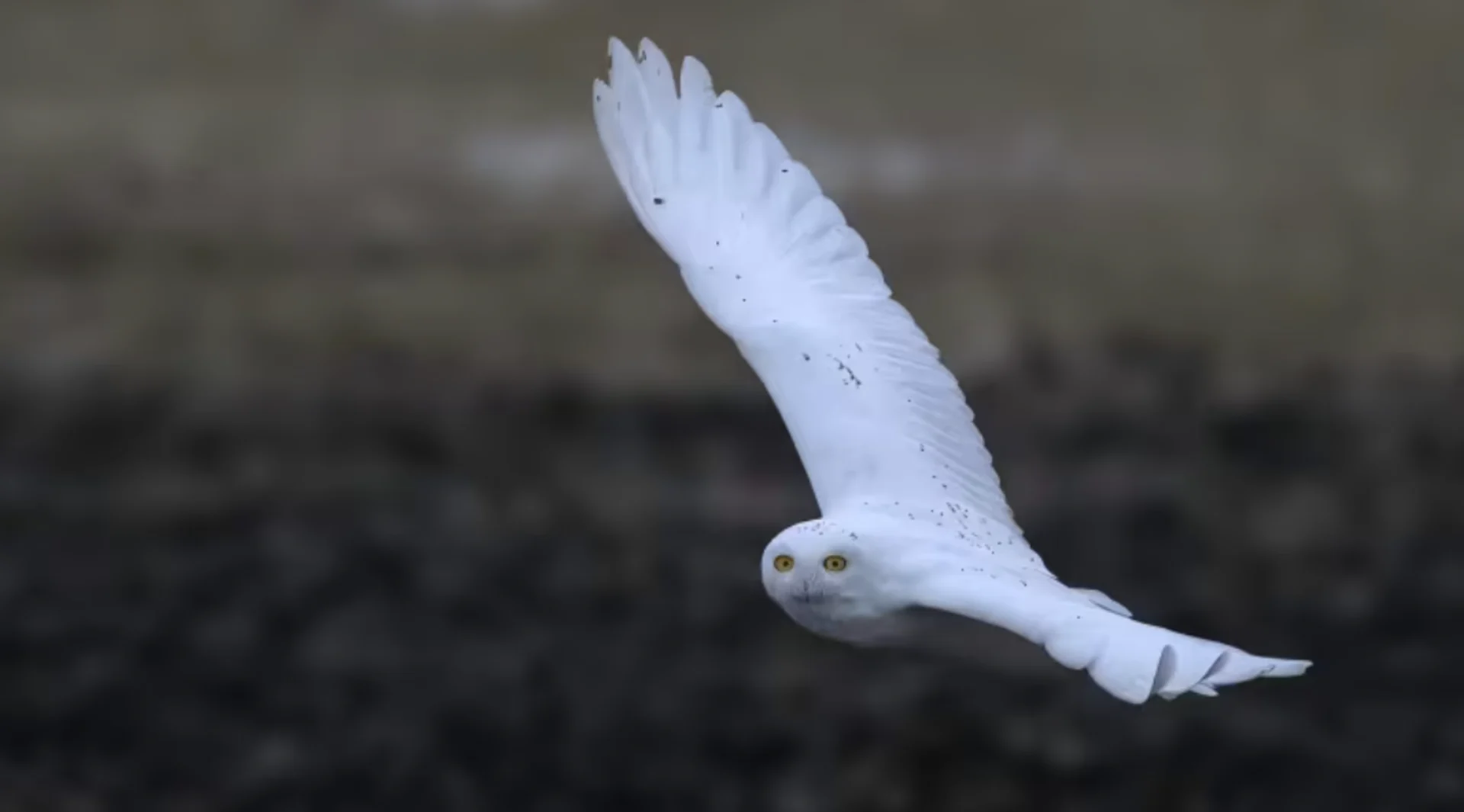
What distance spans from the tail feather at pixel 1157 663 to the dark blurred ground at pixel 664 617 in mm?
6027

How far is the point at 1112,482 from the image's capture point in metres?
9.81

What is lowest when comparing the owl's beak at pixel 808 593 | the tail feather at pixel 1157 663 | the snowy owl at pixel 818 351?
the tail feather at pixel 1157 663

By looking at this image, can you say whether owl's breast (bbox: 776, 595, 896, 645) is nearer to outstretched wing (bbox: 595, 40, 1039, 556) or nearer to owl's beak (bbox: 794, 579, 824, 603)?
owl's beak (bbox: 794, 579, 824, 603)

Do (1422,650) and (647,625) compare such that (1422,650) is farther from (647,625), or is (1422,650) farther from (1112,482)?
(647,625)

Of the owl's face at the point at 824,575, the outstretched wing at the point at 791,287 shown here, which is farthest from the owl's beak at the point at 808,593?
the outstretched wing at the point at 791,287

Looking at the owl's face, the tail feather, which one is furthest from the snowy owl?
the tail feather

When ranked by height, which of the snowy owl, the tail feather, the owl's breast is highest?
the snowy owl

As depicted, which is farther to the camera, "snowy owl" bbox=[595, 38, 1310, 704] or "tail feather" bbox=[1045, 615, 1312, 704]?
"snowy owl" bbox=[595, 38, 1310, 704]

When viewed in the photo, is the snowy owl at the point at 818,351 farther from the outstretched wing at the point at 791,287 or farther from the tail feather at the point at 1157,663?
the tail feather at the point at 1157,663

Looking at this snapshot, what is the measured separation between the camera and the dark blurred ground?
9.54m

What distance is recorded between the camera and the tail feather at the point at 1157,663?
3.19 metres

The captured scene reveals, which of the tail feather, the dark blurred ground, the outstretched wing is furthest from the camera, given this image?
the dark blurred ground

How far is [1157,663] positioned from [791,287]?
1.81 meters

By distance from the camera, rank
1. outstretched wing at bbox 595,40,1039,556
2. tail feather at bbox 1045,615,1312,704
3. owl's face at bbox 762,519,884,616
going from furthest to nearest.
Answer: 1. outstretched wing at bbox 595,40,1039,556
2. owl's face at bbox 762,519,884,616
3. tail feather at bbox 1045,615,1312,704
